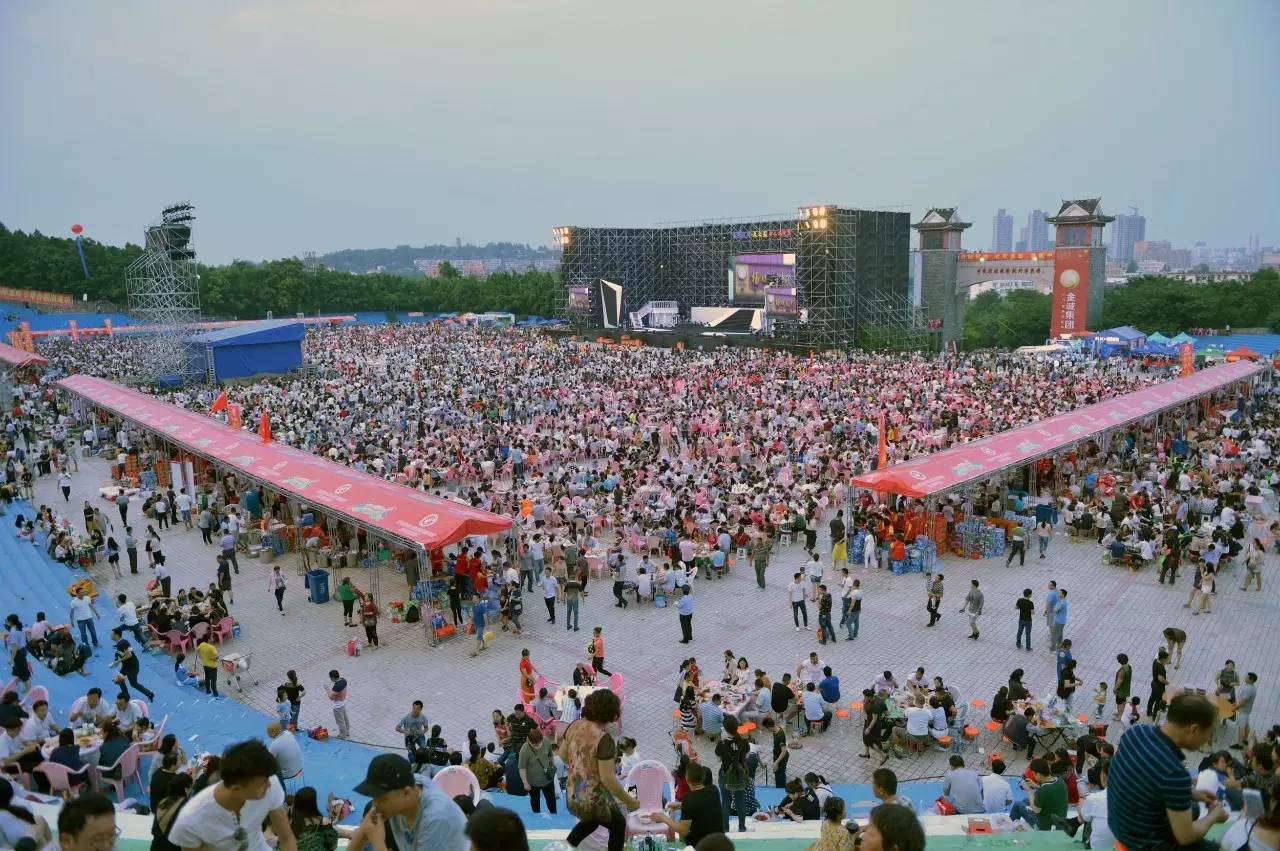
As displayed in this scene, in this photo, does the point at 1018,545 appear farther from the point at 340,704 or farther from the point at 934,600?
the point at 340,704

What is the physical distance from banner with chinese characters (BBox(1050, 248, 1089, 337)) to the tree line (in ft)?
143

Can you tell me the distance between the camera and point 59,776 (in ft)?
25.1

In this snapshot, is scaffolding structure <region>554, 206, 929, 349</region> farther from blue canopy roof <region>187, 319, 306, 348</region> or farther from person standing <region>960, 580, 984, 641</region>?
person standing <region>960, 580, 984, 641</region>

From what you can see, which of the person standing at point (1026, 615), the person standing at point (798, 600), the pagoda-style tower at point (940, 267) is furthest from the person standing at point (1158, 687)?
the pagoda-style tower at point (940, 267)

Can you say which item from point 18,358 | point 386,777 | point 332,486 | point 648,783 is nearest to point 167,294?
point 18,358

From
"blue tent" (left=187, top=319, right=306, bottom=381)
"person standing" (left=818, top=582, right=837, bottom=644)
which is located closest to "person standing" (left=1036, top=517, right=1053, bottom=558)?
"person standing" (left=818, top=582, right=837, bottom=644)

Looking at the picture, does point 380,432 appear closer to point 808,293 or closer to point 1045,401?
point 1045,401

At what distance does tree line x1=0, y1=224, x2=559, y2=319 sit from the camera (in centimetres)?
7419

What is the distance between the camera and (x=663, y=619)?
1343 centimetres

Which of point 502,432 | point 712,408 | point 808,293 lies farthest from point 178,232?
point 808,293

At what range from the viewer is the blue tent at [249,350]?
4003 centimetres

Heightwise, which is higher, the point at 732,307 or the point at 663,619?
the point at 732,307

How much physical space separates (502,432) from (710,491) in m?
9.18

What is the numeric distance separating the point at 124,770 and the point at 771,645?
806cm
